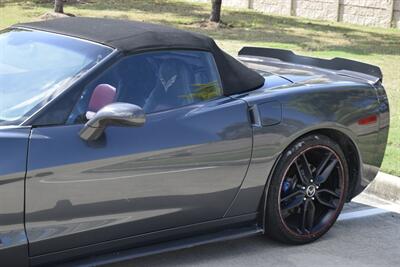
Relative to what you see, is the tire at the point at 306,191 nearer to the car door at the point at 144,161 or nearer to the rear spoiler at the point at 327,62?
the car door at the point at 144,161

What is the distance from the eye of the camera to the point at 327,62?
558 cm

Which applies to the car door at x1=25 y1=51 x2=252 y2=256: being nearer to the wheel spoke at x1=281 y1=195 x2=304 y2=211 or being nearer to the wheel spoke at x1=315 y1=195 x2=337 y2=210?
the wheel spoke at x1=281 y1=195 x2=304 y2=211

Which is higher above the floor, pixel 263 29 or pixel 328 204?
pixel 263 29

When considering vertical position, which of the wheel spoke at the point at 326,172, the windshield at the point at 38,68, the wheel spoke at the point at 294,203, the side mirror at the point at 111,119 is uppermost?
the windshield at the point at 38,68

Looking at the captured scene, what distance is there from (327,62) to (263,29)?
42.3ft

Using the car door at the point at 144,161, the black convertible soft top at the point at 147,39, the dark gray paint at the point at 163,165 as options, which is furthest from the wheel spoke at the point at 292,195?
the black convertible soft top at the point at 147,39

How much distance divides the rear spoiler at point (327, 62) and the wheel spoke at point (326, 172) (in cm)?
85

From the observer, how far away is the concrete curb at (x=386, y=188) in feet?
19.2

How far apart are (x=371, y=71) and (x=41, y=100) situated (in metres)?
2.81

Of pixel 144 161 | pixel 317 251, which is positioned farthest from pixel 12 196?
pixel 317 251

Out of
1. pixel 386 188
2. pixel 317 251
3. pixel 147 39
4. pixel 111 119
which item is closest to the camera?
pixel 111 119

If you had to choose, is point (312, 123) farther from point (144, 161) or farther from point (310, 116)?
point (144, 161)

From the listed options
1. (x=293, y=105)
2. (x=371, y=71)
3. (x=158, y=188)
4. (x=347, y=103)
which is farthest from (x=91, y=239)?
(x=371, y=71)

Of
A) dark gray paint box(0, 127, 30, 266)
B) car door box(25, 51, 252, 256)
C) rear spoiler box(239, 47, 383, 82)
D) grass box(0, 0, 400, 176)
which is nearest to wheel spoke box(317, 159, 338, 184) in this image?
car door box(25, 51, 252, 256)
